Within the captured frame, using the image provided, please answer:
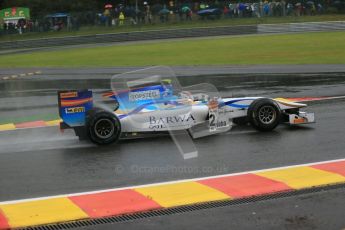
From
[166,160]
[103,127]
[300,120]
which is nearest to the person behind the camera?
[166,160]

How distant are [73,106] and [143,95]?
1.13 meters

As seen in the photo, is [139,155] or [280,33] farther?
[280,33]

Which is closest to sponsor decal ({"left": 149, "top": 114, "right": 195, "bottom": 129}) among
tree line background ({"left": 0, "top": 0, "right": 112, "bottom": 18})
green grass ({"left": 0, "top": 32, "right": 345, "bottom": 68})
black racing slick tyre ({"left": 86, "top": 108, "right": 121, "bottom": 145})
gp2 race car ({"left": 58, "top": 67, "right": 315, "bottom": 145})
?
gp2 race car ({"left": 58, "top": 67, "right": 315, "bottom": 145})

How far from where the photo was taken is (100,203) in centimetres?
557

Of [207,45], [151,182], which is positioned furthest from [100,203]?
[207,45]

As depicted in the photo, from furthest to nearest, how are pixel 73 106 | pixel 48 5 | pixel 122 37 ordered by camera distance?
1. pixel 48 5
2. pixel 122 37
3. pixel 73 106

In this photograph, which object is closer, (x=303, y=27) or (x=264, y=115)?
(x=264, y=115)

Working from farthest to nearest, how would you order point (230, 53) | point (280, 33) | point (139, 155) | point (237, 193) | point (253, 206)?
point (280, 33), point (230, 53), point (139, 155), point (237, 193), point (253, 206)

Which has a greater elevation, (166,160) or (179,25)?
(179,25)

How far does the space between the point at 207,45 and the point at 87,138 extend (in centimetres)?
2711

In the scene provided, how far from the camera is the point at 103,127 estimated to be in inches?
336

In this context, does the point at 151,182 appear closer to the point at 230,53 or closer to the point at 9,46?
the point at 230,53

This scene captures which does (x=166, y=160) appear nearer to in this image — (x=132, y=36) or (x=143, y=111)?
(x=143, y=111)

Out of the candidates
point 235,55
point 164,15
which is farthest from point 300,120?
point 164,15
